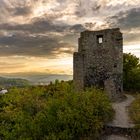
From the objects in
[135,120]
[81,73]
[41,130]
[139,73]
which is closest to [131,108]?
[135,120]

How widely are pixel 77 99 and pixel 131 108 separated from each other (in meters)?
7.38

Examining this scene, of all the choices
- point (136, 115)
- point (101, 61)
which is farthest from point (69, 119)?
point (101, 61)

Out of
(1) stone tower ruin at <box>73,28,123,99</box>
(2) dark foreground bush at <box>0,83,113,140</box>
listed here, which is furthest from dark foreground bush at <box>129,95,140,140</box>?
(1) stone tower ruin at <box>73,28,123,99</box>

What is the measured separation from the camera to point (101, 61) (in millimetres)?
37781

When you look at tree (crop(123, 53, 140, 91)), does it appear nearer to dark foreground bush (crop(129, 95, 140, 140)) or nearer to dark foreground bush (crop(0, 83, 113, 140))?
dark foreground bush (crop(129, 95, 140, 140))

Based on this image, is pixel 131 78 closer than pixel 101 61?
No

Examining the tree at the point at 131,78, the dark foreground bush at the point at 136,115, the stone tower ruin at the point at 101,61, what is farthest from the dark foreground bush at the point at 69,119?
the tree at the point at 131,78

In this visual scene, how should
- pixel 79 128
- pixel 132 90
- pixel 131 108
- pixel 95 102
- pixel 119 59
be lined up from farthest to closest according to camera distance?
pixel 132 90
pixel 119 59
pixel 131 108
pixel 95 102
pixel 79 128

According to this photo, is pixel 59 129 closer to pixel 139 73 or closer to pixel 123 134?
pixel 123 134

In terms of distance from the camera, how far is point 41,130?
2717cm

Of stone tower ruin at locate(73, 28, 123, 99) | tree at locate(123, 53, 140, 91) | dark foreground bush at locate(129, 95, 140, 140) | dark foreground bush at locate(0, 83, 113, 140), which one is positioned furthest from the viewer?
tree at locate(123, 53, 140, 91)

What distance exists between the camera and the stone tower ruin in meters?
37.2

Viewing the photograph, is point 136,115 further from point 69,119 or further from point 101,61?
point 101,61

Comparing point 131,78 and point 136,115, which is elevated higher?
point 131,78
